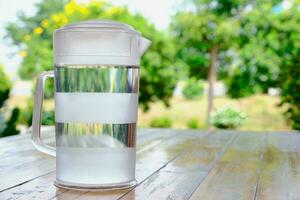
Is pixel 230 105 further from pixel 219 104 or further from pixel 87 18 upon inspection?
pixel 87 18

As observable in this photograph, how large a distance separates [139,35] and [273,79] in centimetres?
756

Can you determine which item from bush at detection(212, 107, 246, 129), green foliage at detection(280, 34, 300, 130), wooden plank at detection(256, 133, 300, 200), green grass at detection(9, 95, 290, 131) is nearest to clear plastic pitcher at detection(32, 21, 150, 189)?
wooden plank at detection(256, 133, 300, 200)

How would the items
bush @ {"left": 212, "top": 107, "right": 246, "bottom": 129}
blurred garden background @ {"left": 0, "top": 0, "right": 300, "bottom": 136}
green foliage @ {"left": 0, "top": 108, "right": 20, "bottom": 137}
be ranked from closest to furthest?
green foliage @ {"left": 0, "top": 108, "right": 20, "bottom": 137}
bush @ {"left": 212, "top": 107, "right": 246, "bottom": 129}
blurred garden background @ {"left": 0, "top": 0, "right": 300, "bottom": 136}

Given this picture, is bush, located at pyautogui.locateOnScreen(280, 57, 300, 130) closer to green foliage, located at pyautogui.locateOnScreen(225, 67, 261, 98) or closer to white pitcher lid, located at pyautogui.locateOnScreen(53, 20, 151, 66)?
green foliage, located at pyautogui.locateOnScreen(225, 67, 261, 98)

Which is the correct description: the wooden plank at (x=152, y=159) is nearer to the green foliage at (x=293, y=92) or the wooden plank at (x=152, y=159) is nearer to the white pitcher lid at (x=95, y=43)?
the white pitcher lid at (x=95, y=43)

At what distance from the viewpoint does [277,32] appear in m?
8.25

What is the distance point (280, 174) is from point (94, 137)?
1.54 feet

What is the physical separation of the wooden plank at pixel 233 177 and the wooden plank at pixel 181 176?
21 mm

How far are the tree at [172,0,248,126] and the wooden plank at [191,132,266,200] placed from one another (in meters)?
6.74

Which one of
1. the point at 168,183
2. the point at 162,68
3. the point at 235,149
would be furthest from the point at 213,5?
the point at 168,183

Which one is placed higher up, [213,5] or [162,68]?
[213,5]

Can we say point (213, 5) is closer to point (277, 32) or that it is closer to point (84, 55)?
point (277, 32)

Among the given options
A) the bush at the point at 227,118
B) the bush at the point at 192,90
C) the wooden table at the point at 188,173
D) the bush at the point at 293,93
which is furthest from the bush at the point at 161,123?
the wooden table at the point at 188,173

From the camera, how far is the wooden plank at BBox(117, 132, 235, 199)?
85 centimetres
